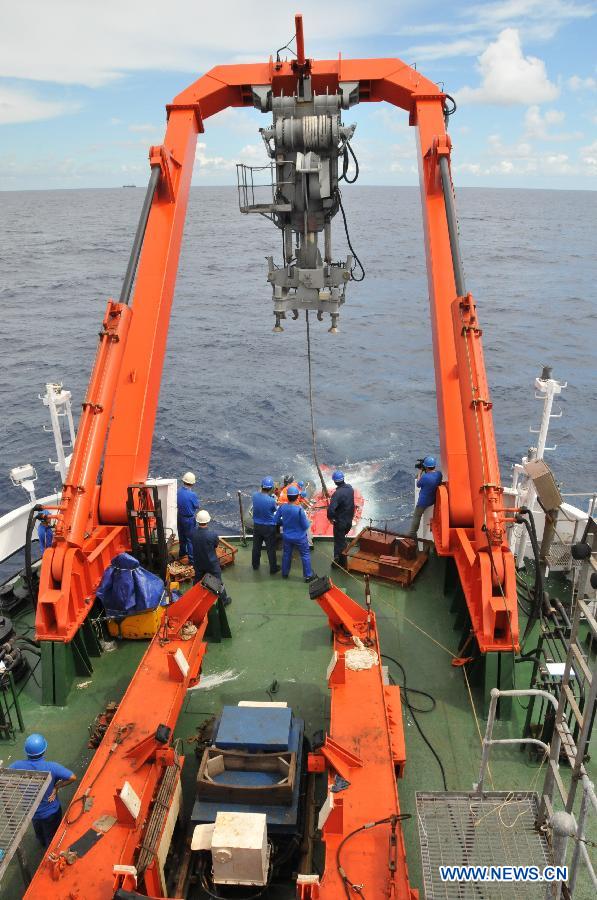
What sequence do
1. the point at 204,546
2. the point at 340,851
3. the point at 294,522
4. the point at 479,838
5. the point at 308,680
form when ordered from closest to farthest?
the point at 479,838 → the point at 340,851 → the point at 308,680 → the point at 204,546 → the point at 294,522

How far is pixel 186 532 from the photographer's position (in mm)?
9406

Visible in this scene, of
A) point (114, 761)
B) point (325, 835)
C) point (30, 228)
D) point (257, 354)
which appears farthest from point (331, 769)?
point (30, 228)

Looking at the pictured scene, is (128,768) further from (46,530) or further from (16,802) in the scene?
(46,530)

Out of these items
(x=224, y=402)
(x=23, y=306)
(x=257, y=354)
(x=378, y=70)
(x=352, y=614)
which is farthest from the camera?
(x=23, y=306)

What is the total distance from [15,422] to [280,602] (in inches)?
704

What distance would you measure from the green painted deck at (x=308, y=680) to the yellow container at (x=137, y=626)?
0.40 feet

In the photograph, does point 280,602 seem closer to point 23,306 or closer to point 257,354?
point 257,354

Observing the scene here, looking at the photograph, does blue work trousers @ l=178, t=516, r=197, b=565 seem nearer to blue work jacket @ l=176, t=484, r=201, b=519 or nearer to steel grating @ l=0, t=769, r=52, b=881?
blue work jacket @ l=176, t=484, r=201, b=519

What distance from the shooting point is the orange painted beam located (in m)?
4.32

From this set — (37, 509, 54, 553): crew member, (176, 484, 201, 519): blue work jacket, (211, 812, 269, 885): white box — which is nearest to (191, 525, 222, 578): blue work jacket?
(176, 484, 201, 519): blue work jacket

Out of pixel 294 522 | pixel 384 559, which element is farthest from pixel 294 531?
pixel 384 559

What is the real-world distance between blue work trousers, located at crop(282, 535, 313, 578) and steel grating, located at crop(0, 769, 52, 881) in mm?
5008

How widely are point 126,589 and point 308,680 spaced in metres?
2.30

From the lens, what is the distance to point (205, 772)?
16.6 ft
